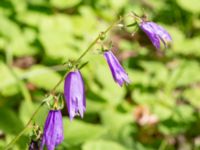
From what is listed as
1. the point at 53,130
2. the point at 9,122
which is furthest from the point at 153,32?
the point at 9,122

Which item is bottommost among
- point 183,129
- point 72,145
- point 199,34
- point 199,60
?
point 72,145

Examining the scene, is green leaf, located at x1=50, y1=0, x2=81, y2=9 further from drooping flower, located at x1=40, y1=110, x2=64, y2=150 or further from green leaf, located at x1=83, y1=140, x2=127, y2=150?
drooping flower, located at x1=40, y1=110, x2=64, y2=150

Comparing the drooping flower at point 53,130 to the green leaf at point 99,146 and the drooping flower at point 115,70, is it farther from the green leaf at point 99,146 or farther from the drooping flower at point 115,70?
the green leaf at point 99,146

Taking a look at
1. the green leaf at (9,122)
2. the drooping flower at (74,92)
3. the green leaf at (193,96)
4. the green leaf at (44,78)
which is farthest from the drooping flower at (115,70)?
the green leaf at (193,96)

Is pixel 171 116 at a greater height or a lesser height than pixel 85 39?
lesser

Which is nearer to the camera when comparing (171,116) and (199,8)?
(171,116)

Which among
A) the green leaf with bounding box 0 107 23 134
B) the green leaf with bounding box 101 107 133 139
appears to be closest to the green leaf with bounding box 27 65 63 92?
the green leaf with bounding box 101 107 133 139

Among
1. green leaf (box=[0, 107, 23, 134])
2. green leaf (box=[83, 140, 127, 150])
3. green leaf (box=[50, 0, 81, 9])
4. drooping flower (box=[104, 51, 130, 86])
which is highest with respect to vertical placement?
green leaf (box=[50, 0, 81, 9])

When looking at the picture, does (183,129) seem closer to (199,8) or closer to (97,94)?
(97,94)

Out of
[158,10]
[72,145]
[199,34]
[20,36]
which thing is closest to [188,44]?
[199,34]
